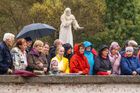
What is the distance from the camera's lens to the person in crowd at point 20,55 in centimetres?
1205

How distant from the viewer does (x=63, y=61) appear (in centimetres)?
1301

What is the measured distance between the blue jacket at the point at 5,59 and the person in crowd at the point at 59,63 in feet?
3.85

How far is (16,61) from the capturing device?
12.1 meters

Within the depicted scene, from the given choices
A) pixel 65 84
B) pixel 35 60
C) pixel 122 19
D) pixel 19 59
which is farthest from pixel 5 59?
pixel 122 19

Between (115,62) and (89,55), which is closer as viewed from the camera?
(89,55)

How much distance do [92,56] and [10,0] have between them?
29.1 meters

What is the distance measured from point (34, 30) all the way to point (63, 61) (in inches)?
96.9

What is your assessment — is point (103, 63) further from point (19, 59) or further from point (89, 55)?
point (19, 59)

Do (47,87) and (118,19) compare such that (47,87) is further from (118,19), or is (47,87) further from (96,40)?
(118,19)

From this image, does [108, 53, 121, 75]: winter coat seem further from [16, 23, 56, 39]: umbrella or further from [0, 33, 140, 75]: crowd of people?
[16, 23, 56, 39]: umbrella

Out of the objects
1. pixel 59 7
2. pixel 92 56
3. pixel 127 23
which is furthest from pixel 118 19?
pixel 92 56

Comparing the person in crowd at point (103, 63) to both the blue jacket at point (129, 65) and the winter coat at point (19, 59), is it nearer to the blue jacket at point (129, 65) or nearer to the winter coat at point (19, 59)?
the blue jacket at point (129, 65)

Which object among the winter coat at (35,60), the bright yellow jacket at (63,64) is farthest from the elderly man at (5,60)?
the bright yellow jacket at (63,64)

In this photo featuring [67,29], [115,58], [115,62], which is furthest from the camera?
[67,29]
